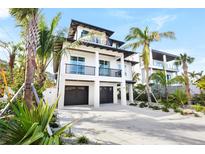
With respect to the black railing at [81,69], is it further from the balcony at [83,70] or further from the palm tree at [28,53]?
the palm tree at [28,53]

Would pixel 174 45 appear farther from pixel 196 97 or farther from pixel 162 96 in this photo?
pixel 162 96

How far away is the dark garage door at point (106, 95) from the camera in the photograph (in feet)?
55.4

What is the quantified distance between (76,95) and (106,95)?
4183 mm

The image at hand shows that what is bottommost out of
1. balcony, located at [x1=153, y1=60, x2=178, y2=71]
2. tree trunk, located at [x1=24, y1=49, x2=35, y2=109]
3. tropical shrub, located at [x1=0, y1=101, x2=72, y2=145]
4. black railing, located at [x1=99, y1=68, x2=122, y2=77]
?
tropical shrub, located at [x1=0, y1=101, x2=72, y2=145]

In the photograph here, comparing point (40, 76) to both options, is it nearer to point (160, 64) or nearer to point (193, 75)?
point (193, 75)

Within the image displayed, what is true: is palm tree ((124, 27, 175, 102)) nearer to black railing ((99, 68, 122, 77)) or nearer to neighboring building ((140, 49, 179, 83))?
black railing ((99, 68, 122, 77))

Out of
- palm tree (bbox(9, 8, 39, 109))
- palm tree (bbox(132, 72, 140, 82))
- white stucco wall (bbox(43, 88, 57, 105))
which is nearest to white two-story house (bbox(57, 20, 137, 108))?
white stucco wall (bbox(43, 88, 57, 105))

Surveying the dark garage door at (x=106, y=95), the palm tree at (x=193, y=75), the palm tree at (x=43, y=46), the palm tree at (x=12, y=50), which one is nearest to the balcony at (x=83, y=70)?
the dark garage door at (x=106, y=95)

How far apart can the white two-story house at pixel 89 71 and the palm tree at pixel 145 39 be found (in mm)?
1469

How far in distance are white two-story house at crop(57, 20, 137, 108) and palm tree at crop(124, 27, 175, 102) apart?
1.47m

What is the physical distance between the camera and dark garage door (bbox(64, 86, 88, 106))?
48.6 ft
